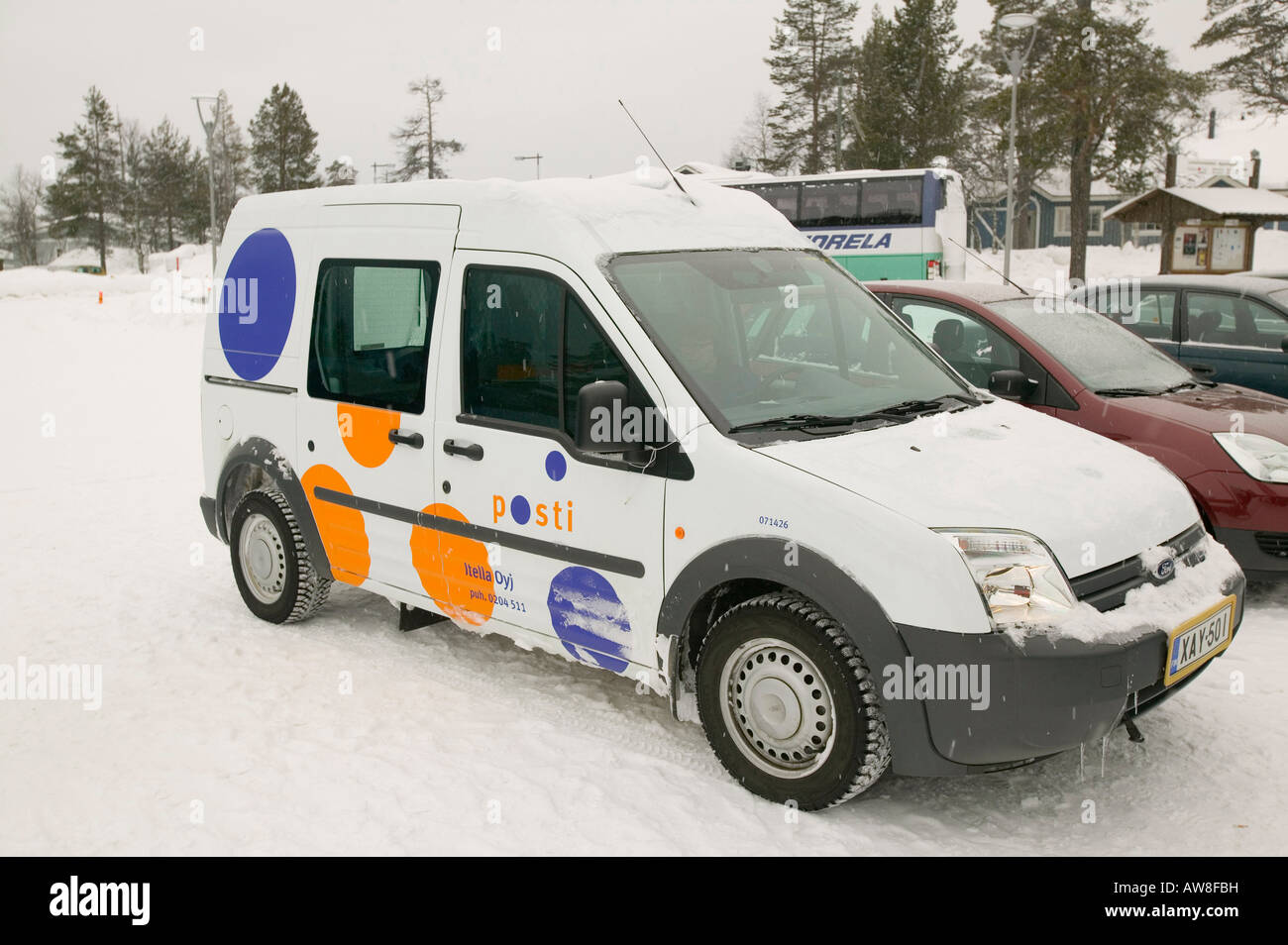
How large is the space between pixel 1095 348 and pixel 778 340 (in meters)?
3.39

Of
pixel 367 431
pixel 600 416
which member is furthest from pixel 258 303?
pixel 600 416

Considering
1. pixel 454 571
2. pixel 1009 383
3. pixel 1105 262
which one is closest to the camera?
pixel 454 571

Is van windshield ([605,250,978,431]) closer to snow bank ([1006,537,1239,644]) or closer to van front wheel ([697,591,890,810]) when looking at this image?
van front wheel ([697,591,890,810])

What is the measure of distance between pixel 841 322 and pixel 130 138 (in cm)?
8612

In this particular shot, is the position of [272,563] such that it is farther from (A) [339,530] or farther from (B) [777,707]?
(B) [777,707]

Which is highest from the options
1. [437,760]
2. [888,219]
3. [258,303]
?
[888,219]

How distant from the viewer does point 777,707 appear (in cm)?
399

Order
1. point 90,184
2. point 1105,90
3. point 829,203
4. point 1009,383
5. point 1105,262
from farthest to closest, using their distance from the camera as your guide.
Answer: point 90,184
point 1105,262
point 1105,90
point 829,203
point 1009,383

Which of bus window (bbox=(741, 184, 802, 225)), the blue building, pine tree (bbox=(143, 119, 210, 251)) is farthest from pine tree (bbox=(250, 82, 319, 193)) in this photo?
bus window (bbox=(741, 184, 802, 225))

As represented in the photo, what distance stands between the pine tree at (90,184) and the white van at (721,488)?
7808cm

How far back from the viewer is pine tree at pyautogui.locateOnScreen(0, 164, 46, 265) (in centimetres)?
8646
